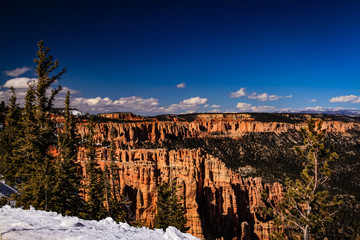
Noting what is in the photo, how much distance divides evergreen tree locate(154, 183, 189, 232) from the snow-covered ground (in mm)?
14506

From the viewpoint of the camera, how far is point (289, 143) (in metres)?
119

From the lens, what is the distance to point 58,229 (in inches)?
206

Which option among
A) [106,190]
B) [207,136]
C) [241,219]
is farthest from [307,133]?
[207,136]

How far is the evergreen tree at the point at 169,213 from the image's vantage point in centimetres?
1969

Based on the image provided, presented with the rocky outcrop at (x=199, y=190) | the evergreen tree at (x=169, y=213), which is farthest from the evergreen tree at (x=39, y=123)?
the rocky outcrop at (x=199, y=190)

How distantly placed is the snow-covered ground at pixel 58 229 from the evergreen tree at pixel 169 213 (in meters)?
14.5

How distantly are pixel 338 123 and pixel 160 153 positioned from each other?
16778 centimetres

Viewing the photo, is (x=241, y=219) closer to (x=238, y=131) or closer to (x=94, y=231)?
(x=94, y=231)

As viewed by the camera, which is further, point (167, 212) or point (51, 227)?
point (167, 212)

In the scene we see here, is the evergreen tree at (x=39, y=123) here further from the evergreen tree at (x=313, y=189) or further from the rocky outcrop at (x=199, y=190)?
the rocky outcrop at (x=199, y=190)

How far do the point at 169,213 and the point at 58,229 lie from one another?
16.7 metres

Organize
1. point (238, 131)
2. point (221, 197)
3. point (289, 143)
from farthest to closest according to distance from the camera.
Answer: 1. point (238, 131)
2. point (289, 143)
3. point (221, 197)

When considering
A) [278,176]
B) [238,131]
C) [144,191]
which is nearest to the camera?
[144,191]

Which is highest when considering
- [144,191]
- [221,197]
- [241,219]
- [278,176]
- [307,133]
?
[307,133]
